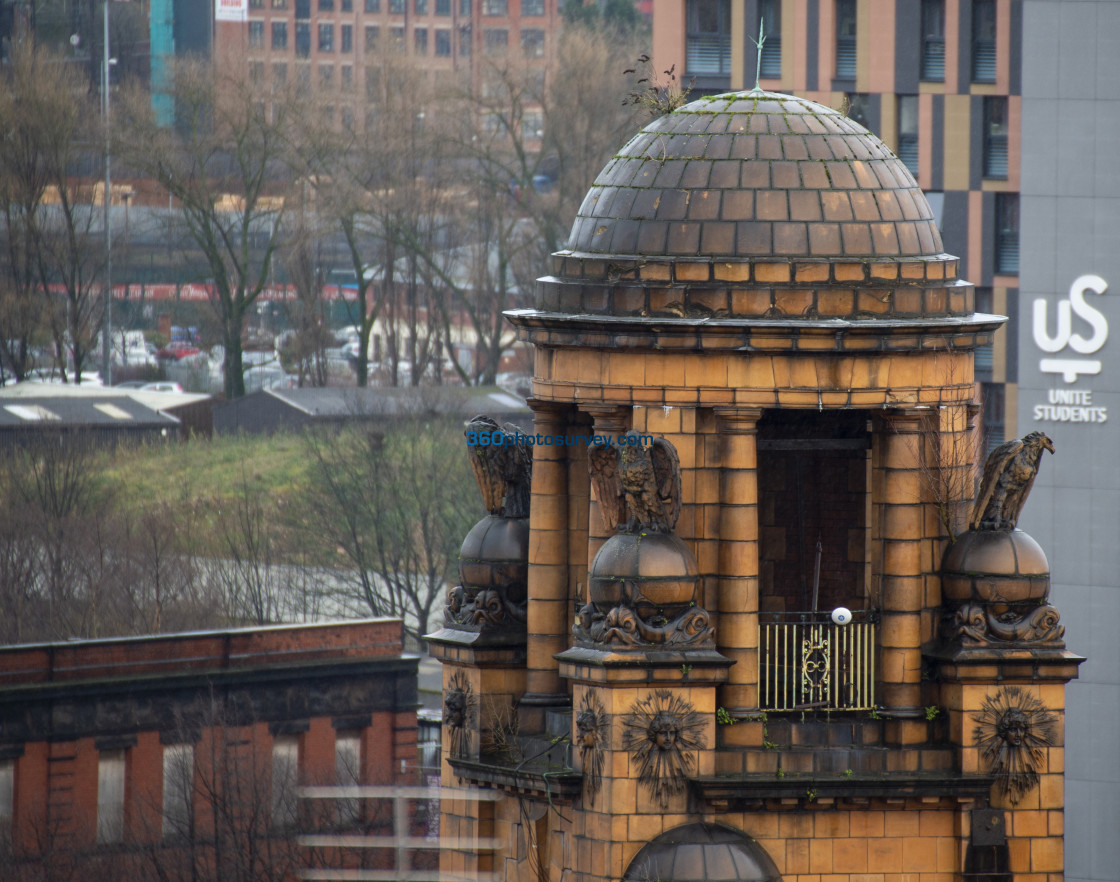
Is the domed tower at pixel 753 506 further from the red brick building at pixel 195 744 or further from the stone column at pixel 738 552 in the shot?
the red brick building at pixel 195 744

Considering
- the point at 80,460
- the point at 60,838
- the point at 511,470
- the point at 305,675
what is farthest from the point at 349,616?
the point at 511,470

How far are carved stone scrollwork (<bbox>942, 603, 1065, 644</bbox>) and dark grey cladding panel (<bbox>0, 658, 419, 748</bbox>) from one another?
6799 cm

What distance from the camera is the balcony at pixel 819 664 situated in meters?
34.3

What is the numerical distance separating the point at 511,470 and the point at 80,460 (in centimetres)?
11165

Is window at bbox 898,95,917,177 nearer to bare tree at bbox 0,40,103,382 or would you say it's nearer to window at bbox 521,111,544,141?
bare tree at bbox 0,40,103,382

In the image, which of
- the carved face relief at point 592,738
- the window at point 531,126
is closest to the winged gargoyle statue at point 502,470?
the carved face relief at point 592,738

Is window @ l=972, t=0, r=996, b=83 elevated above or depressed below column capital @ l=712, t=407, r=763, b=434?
above

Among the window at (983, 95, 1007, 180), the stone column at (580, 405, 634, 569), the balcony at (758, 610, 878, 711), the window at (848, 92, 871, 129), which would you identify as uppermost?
the window at (848, 92, 871, 129)

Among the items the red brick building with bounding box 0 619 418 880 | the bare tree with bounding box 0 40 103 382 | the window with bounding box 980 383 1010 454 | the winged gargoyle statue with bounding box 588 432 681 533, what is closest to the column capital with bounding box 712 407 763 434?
the winged gargoyle statue with bounding box 588 432 681 533

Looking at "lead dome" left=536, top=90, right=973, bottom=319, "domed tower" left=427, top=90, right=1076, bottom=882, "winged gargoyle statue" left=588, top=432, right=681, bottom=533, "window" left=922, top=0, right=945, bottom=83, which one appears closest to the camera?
"winged gargoyle statue" left=588, top=432, right=681, bottom=533

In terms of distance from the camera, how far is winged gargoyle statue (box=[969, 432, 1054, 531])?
113ft

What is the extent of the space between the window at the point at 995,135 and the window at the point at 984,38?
0.90 m

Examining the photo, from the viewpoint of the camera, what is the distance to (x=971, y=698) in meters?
33.8

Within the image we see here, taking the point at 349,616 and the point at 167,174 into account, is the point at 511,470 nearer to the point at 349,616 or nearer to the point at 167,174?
the point at 349,616
